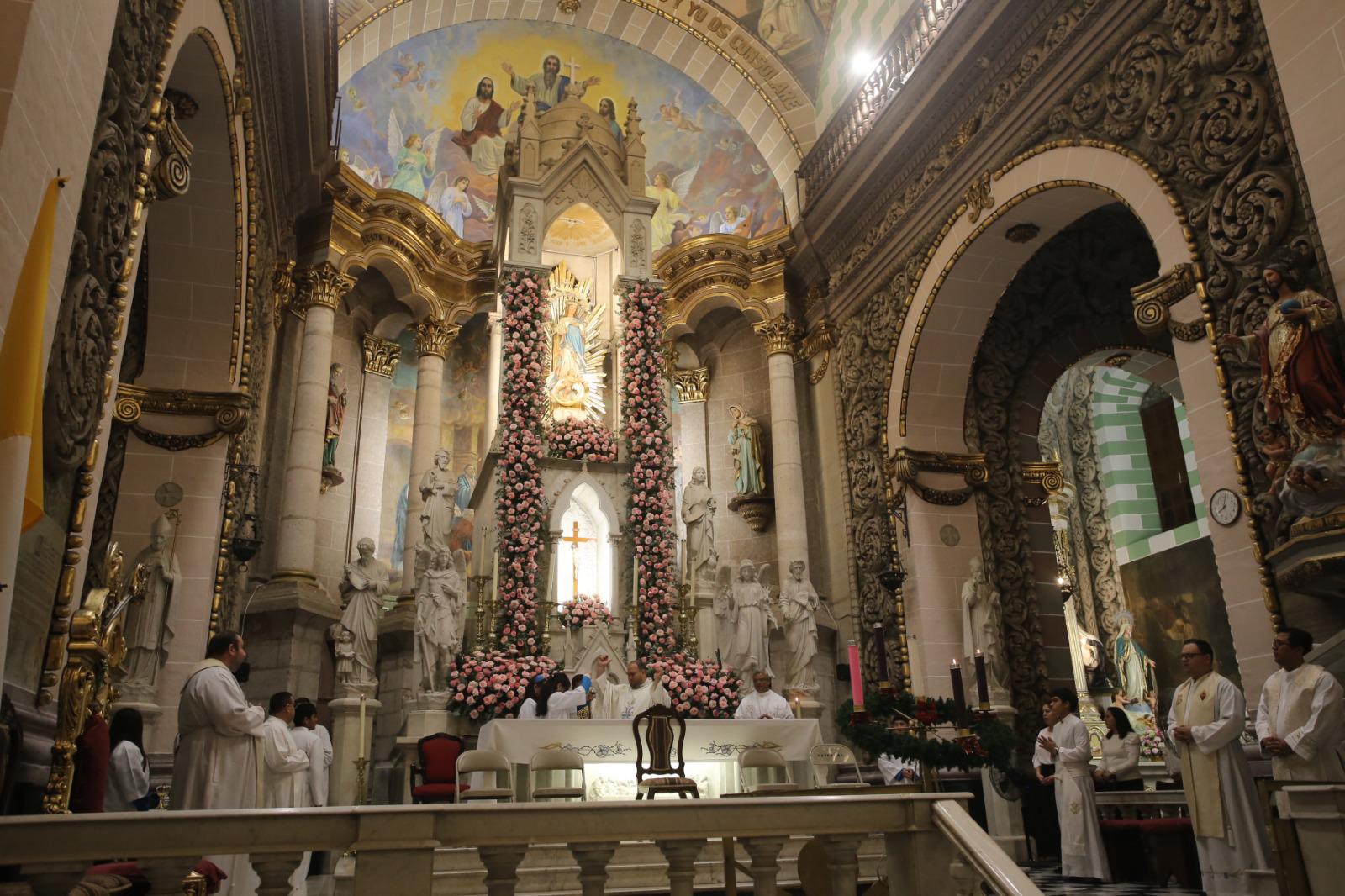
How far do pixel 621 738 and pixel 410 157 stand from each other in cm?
1096

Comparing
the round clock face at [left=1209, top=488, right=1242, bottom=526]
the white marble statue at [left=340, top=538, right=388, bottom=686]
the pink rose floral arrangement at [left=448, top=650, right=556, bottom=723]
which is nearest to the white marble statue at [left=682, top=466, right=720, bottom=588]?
the pink rose floral arrangement at [left=448, top=650, right=556, bottom=723]

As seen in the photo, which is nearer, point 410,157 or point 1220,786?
point 1220,786

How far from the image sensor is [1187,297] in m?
7.95

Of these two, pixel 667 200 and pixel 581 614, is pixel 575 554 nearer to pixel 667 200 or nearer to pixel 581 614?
pixel 581 614

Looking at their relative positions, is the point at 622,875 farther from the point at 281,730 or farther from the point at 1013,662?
the point at 1013,662

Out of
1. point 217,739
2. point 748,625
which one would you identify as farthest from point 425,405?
point 217,739

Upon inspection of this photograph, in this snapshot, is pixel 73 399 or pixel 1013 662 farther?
pixel 1013 662

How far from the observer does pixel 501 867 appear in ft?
10.9

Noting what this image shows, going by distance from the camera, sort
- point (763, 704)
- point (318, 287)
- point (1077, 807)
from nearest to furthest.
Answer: point (1077, 807) < point (763, 704) < point (318, 287)

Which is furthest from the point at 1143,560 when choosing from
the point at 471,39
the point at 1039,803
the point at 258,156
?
the point at 258,156

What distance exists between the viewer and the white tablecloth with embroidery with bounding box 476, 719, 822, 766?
347 inches

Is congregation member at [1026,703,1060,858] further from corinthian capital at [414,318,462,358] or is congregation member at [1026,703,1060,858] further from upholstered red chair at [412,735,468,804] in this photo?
corinthian capital at [414,318,462,358]

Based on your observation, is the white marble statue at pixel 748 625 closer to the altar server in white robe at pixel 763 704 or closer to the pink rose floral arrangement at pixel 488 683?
the altar server in white robe at pixel 763 704

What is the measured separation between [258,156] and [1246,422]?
9656 millimetres
